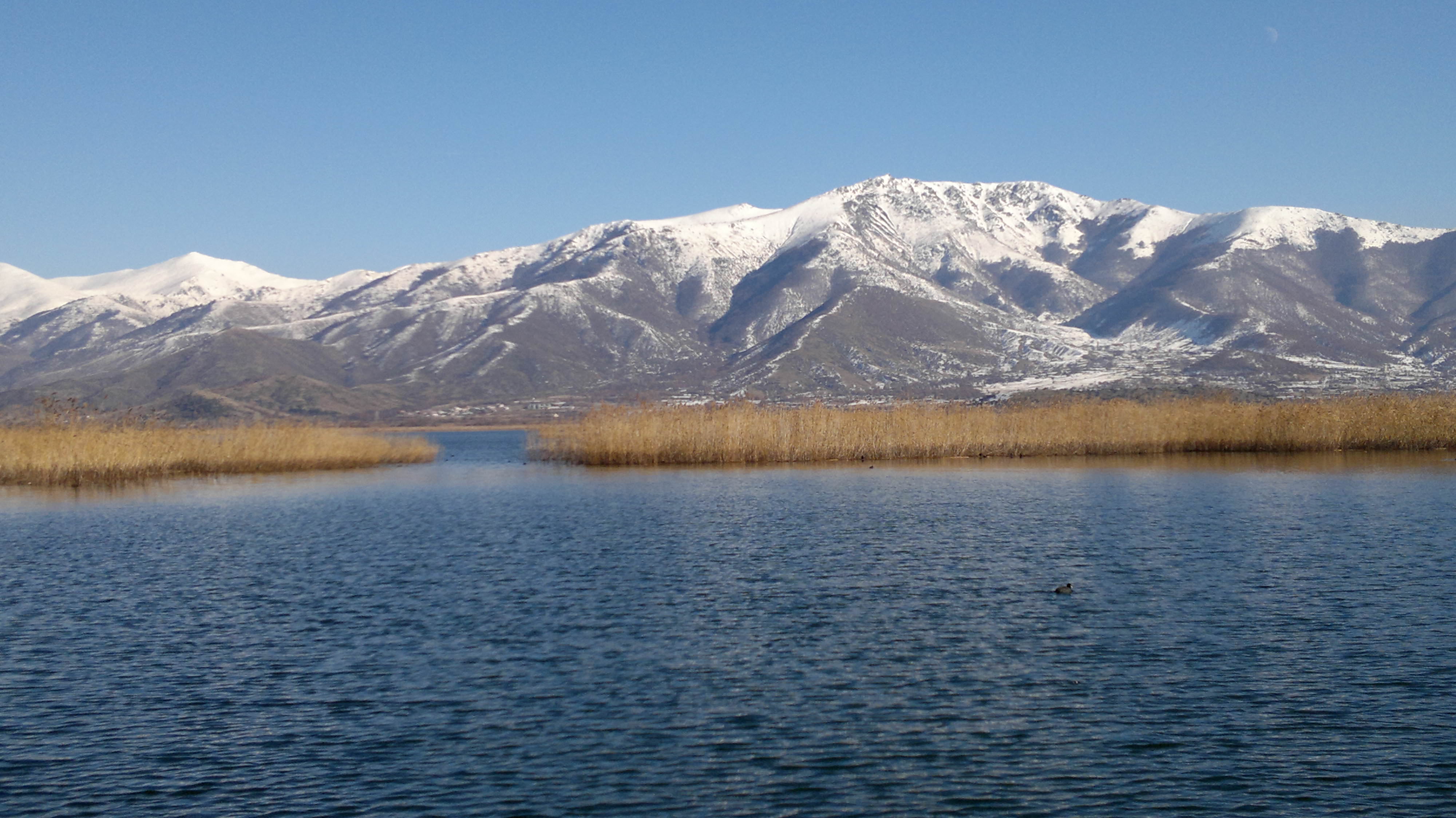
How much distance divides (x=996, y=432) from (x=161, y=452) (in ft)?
156

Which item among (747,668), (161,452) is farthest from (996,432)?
(747,668)

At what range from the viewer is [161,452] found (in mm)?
61219

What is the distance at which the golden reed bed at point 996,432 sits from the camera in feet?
219

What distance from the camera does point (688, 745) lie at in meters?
14.5

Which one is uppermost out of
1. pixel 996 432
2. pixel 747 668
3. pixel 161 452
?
pixel 996 432

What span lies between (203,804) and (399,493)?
42.7 meters

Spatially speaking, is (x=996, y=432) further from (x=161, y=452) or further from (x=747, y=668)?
(x=747, y=668)

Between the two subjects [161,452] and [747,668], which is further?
[161,452]

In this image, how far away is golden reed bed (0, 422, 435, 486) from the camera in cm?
5609

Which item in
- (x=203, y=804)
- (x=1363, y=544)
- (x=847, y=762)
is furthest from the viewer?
(x=1363, y=544)

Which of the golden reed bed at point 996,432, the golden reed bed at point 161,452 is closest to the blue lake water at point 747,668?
the golden reed bed at point 161,452

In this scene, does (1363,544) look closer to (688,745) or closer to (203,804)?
(688,745)

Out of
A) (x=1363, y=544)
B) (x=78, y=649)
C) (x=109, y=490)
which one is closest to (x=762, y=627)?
(x=78, y=649)

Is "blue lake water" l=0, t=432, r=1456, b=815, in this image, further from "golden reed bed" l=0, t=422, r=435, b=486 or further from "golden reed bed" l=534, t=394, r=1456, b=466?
"golden reed bed" l=534, t=394, r=1456, b=466
